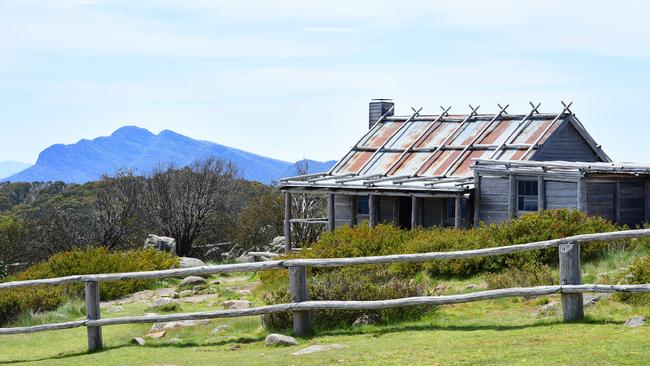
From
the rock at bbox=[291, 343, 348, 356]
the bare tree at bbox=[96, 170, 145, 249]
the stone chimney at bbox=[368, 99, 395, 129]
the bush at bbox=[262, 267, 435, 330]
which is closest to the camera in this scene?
the rock at bbox=[291, 343, 348, 356]

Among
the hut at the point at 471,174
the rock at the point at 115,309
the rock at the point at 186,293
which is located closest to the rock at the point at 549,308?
the rock at the point at 115,309

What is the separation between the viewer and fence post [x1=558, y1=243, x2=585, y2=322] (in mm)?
12375

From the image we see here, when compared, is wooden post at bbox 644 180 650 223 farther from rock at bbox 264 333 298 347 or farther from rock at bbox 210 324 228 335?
rock at bbox 264 333 298 347

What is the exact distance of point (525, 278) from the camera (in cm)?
1530

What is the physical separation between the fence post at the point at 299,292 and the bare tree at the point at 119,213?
89.1 ft

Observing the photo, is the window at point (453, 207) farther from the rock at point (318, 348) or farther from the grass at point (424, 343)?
the rock at point (318, 348)

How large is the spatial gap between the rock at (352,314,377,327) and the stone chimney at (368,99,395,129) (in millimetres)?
23241

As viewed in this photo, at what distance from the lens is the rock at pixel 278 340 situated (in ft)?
41.5

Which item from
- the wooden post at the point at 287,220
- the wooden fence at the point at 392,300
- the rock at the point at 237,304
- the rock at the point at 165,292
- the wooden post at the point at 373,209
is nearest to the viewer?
the wooden fence at the point at 392,300

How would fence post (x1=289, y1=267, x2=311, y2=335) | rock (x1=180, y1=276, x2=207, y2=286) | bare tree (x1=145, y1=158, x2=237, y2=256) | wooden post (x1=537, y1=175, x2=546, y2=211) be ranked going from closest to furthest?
fence post (x1=289, y1=267, x2=311, y2=335) → rock (x1=180, y1=276, x2=207, y2=286) → wooden post (x1=537, y1=175, x2=546, y2=211) → bare tree (x1=145, y1=158, x2=237, y2=256)

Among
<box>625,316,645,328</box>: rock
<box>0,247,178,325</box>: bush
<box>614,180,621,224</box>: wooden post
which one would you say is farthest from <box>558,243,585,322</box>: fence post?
<box>614,180,621,224</box>: wooden post

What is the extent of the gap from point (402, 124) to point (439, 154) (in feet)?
11.8

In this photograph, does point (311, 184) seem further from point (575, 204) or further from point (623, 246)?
point (623, 246)

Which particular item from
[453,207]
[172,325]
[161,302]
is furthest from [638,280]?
[453,207]
